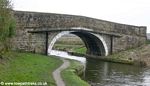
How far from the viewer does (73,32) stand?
54250 mm

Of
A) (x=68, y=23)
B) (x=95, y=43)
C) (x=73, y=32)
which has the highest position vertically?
(x=68, y=23)

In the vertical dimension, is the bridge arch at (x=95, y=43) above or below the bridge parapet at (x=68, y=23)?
below

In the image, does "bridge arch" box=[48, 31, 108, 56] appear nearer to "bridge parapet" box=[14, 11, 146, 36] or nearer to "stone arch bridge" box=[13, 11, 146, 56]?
"stone arch bridge" box=[13, 11, 146, 56]

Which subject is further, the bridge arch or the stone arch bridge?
the bridge arch

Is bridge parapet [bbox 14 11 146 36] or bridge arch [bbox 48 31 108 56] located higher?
bridge parapet [bbox 14 11 146 36]

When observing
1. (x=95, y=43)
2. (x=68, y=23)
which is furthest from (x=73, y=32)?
(x=95, y=43)

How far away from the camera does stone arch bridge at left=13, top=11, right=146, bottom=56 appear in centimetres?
4634

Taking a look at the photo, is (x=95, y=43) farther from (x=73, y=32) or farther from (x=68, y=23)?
(x=68, y=23)

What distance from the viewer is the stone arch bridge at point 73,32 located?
46.3 meters

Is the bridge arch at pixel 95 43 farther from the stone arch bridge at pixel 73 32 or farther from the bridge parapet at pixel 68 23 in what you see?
the bridge parapet at pixel 68 23

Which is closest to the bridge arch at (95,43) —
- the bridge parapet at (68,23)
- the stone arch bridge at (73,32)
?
the stone arch bridge at (73,32)

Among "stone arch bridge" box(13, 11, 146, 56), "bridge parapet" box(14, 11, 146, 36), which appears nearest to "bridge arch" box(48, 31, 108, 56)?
"stone arch bridge" box(13, 11, 146, 56)

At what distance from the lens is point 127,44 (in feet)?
190

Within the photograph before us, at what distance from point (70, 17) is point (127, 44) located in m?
12.1
